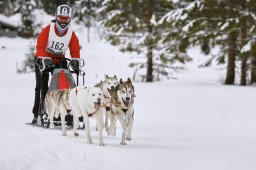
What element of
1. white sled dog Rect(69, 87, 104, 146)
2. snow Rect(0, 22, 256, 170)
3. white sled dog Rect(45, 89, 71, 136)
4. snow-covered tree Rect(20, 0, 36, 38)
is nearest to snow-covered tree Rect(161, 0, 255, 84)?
snow Rect(0, 22, 256, 170)

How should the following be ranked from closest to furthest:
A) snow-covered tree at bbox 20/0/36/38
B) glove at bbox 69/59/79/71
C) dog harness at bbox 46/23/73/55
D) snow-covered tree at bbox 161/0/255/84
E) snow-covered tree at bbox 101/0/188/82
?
dog harness at bbox 46/23/73/55
glove at bbox 69/59/79/71
snow-covered tree at bbox 161/0/255/84
snow-covered tree at bbox 101/0/188/82
snow-covered tree at bbox 20/0/36/38

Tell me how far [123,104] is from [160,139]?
147 cm

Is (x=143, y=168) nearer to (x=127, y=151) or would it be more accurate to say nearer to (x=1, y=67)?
(x=127, y=151)

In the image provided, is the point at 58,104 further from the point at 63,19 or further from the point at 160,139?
the point at 160,139

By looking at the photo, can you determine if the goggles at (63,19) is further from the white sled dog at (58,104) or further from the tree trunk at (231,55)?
the tree trunk at (231,55)

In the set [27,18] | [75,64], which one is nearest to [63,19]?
[75,64]

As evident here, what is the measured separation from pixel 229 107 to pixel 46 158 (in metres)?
8.19

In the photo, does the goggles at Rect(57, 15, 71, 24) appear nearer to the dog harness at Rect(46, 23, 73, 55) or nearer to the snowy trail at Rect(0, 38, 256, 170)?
the dog harness at Rect(46, 23, 73, 55)

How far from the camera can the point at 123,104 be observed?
6.43 m

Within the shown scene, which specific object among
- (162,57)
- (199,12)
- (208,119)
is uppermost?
(199,12)

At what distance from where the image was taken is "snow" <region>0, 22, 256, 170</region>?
498 cm

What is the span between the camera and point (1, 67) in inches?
1262

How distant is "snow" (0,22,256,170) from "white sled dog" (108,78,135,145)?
35 centimetres

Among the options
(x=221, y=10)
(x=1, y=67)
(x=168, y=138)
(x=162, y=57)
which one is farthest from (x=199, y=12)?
(x=1, y=67)
